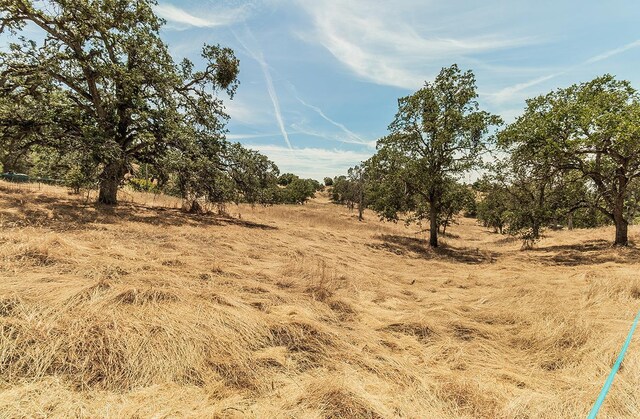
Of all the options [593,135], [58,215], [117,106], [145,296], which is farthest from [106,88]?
[593,135]

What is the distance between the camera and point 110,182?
12.5 meters

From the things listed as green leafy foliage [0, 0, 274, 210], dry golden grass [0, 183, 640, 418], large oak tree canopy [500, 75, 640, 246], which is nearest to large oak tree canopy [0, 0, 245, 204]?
green leafy foliage [0, 0, 274, 210]

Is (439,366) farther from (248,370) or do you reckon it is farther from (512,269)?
(512,269)

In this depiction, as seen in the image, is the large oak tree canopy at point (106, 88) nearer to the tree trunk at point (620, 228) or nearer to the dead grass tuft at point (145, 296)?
the dead grass tuft at point (145, 296)

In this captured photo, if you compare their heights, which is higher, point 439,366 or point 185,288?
point 185,288

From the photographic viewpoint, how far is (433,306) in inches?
207

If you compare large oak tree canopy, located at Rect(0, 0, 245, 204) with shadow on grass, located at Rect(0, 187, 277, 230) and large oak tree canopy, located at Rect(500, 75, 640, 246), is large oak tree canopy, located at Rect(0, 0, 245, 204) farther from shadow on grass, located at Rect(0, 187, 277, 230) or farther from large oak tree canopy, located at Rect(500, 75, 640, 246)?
large oak tree canopy, located at Rect(500, 75, 640, 246)

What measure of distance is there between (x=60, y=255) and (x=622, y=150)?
17.6 m

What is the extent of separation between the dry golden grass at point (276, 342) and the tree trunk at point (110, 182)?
621 centimetres

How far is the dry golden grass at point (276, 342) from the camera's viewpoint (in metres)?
2.43

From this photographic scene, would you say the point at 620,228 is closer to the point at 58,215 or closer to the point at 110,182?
the point at 58,215

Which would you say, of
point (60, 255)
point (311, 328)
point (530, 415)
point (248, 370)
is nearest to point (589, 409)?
point (530, 415)

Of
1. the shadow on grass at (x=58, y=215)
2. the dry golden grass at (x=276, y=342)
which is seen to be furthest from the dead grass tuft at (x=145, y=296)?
the shadow on grass at (x=58, y=215)

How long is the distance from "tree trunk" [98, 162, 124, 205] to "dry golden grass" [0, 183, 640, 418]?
20.4 ft
